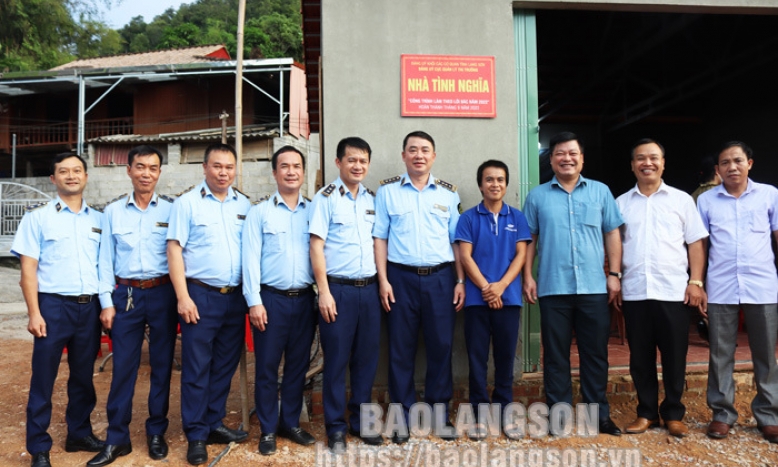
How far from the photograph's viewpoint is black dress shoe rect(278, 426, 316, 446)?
3.27 metres

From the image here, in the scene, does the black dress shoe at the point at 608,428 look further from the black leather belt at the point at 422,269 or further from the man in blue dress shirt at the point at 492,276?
the black leather belt at the point at 422,269

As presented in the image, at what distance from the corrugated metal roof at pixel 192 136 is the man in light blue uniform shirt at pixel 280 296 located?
13859 millimetres

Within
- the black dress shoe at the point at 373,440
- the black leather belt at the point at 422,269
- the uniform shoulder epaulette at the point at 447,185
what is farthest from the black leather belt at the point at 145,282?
the uniform shoulder epaulette at the point at 447,185

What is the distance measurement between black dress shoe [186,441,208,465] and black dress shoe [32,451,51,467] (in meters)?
0.75

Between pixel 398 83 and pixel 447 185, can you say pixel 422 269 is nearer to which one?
pixel 447 185

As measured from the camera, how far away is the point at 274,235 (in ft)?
10.7

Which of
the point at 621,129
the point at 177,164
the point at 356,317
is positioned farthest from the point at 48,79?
the point at 356,317

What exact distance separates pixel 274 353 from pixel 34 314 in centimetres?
134

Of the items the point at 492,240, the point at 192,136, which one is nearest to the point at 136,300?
the point at 492,240

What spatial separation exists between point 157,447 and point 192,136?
15276mm

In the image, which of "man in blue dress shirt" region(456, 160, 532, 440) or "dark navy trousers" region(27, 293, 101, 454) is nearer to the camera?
"dark navy trousers" region(27, 293, 101, 454)

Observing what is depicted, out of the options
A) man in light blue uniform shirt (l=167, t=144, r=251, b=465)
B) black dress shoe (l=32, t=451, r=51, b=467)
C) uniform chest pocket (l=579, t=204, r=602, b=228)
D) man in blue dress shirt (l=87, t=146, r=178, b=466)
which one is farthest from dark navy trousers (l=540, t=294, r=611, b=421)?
black dress shoe (l=32, t=451, r=51, b=467)

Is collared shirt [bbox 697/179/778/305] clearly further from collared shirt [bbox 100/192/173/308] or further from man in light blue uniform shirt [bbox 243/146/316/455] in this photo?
collared shirt [bbox 100/192/173/308]

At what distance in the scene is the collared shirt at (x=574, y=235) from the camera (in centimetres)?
338
